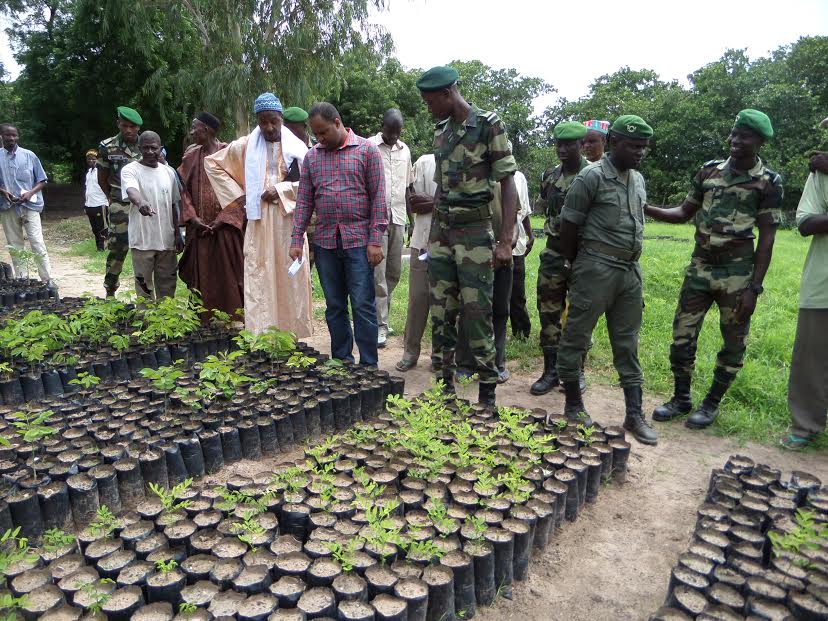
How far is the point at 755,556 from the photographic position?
228 cm

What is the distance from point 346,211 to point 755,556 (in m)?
3.08

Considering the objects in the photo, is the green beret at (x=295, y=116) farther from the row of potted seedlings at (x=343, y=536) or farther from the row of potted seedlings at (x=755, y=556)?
the row of potted seedlings at (x=755, y=556)

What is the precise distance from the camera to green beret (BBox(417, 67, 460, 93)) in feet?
10.9

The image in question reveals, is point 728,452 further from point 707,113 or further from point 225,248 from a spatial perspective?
point 707,113

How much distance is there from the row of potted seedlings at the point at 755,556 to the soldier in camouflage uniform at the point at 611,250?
34.8 inches

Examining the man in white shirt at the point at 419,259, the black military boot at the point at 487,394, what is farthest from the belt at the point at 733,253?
the man in white shirt at the point at 419,259

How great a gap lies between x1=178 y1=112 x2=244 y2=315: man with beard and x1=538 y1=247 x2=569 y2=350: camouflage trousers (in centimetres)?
261

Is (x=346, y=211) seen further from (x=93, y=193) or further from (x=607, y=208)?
(x=93, y=193)

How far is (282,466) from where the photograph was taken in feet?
9.59

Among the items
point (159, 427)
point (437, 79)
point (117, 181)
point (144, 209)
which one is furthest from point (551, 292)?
point (117, 181)

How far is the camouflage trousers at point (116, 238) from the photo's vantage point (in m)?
5.73

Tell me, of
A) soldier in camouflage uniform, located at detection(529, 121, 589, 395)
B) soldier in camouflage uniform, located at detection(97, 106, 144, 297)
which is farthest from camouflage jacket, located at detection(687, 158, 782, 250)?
soldier in camouflage uniform, located at detection(97, 106, 144, 297)

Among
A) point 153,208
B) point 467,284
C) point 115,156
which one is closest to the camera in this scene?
point 467,284

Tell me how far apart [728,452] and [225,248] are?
13.6ft
